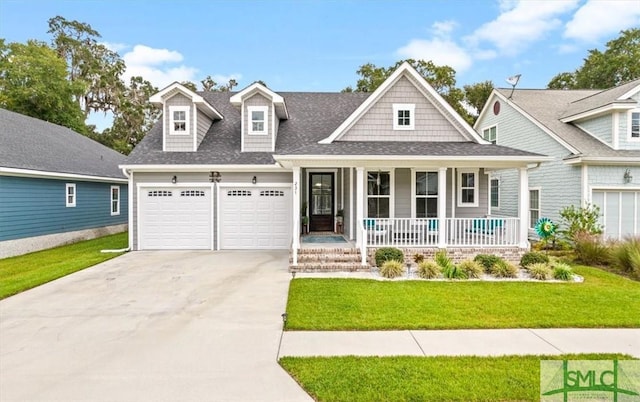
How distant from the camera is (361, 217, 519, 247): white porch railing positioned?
10453 millimetres

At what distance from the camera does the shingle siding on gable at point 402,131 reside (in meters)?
11.9

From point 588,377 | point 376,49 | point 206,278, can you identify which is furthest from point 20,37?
point 588,377

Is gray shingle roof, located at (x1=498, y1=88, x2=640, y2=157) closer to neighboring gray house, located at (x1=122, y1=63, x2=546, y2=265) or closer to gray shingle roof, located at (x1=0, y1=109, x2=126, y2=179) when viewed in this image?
neighboring gray house, located at (x1=122, y1=63, x2=546, y2=265)

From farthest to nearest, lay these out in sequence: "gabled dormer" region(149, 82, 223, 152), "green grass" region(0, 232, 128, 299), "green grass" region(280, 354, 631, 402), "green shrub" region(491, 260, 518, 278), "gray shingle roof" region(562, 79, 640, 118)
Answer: "gray shingle roof" region(562, 79, 640, 118), "gabled dormer" region(149, 82, 223, 152), "green shrub" region(491, 260, 518, 278), "green grass" region(0, 232, 128, 299), "green grass" region(280, 354, 631, 402)

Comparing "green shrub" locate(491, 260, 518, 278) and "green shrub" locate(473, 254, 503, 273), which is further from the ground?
"green shrub" locate(473, 254, 503, 273)

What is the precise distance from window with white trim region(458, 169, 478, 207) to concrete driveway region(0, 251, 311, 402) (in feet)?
23.5

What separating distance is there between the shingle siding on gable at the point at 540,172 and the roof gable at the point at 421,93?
419 cm

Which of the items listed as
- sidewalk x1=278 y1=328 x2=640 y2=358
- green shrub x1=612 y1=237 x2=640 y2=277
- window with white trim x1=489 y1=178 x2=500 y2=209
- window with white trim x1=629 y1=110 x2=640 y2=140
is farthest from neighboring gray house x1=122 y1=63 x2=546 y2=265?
window with white trim x1=489 y1=178 x2=500 y2=209

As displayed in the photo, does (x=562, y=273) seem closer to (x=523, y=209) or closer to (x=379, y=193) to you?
(x=523, y=209)

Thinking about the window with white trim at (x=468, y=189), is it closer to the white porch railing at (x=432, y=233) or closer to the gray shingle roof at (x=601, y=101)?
the white porch railing at (x=432, y=233)

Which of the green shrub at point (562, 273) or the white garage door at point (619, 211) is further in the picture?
the white garage door at point (619, 211)

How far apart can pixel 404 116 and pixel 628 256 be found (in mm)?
7414

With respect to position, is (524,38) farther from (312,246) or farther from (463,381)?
(463,381)

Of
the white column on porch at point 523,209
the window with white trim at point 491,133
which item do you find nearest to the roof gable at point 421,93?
the white column on porch at point 523,209
